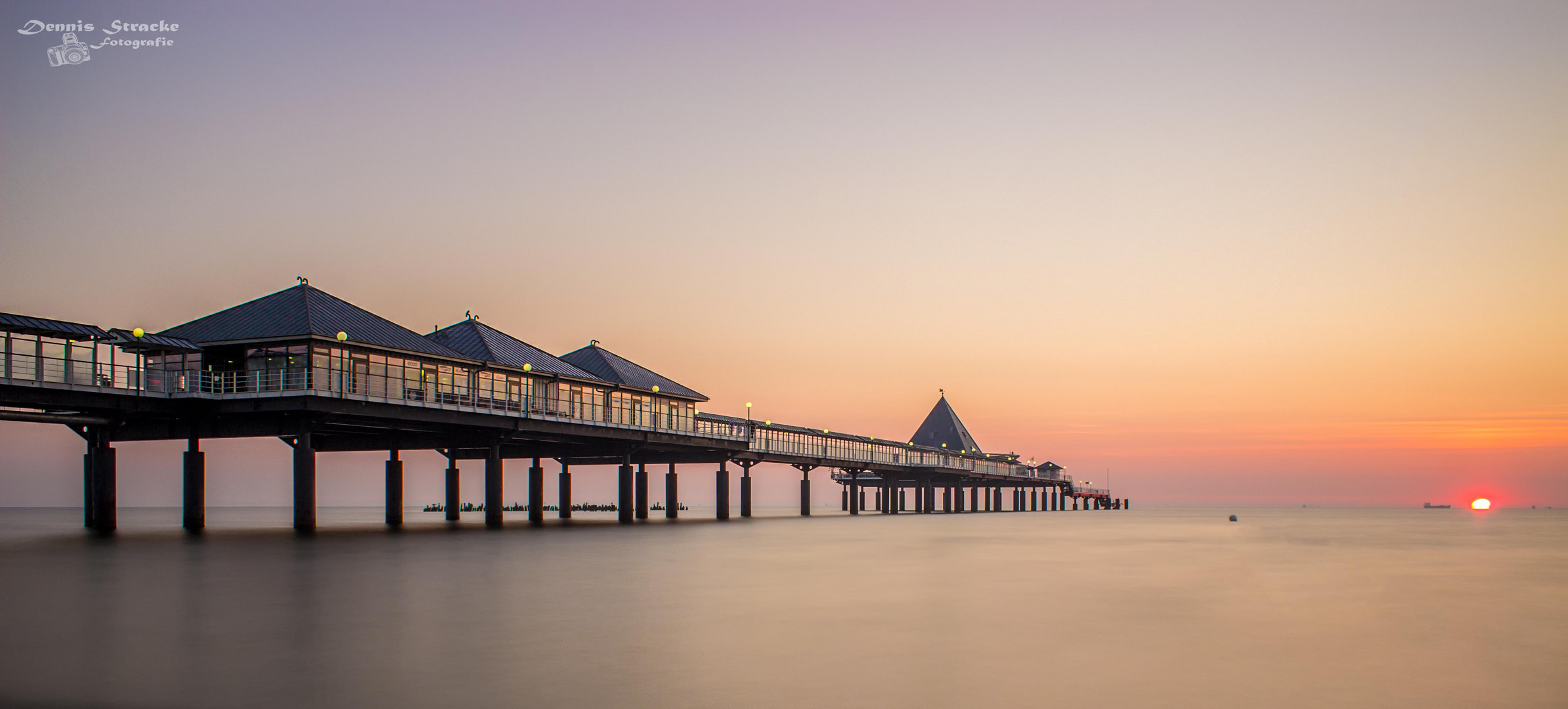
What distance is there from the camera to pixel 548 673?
14984 mm

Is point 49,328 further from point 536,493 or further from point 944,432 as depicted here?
point 944,432

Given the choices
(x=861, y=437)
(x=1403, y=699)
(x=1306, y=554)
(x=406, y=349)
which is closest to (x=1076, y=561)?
(x=1306, y=554)

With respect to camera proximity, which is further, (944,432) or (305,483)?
(944,432)

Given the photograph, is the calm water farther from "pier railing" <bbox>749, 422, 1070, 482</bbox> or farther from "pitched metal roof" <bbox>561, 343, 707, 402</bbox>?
"pier railing" <bbox>749, 422, 1070, 482</bbox>

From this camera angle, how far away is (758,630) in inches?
780

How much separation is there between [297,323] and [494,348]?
13.9 m

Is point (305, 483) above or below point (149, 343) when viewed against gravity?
below

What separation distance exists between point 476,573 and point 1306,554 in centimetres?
3159

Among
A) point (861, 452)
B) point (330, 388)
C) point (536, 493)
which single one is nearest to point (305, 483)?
point (330, 388)

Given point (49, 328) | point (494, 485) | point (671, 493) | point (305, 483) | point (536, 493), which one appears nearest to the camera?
point (49, 328)

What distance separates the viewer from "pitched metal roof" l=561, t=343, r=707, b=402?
232 ft

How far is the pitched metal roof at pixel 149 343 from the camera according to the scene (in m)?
45.0

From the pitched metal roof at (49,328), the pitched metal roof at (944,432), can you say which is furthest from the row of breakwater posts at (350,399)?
the pitched metal roof at (944,432)

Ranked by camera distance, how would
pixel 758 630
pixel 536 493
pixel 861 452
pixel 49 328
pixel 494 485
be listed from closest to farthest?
1. pixel 758 630
2. pixel 49 328
3. pixel 494 485
4. pixel 536 493
5. pixel 861 452
